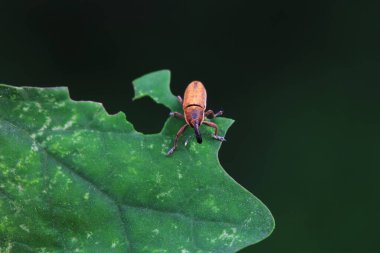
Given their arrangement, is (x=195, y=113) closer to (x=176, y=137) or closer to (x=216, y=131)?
(x=216, y=131)

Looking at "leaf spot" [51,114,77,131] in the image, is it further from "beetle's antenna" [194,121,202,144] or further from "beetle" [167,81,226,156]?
"beetle's antenna" [194,121,202,144]

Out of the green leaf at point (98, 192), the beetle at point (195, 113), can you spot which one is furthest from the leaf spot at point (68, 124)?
the beetle at point (195, 113)

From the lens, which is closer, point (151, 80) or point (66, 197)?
point (66, 197)

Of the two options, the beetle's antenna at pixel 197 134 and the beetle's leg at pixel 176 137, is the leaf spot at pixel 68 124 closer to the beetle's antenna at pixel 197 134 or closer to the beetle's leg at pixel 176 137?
the beetle's leg at pixel 176 137

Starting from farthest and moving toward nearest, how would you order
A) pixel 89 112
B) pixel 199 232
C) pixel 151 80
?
pixel 151 80 < pixel 89 112 < pixel 199 232

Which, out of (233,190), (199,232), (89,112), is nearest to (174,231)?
(199,232)

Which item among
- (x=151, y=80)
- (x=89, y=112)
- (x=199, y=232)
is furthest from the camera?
(x=151, y=80)

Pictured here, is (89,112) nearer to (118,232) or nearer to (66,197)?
(66,197)
